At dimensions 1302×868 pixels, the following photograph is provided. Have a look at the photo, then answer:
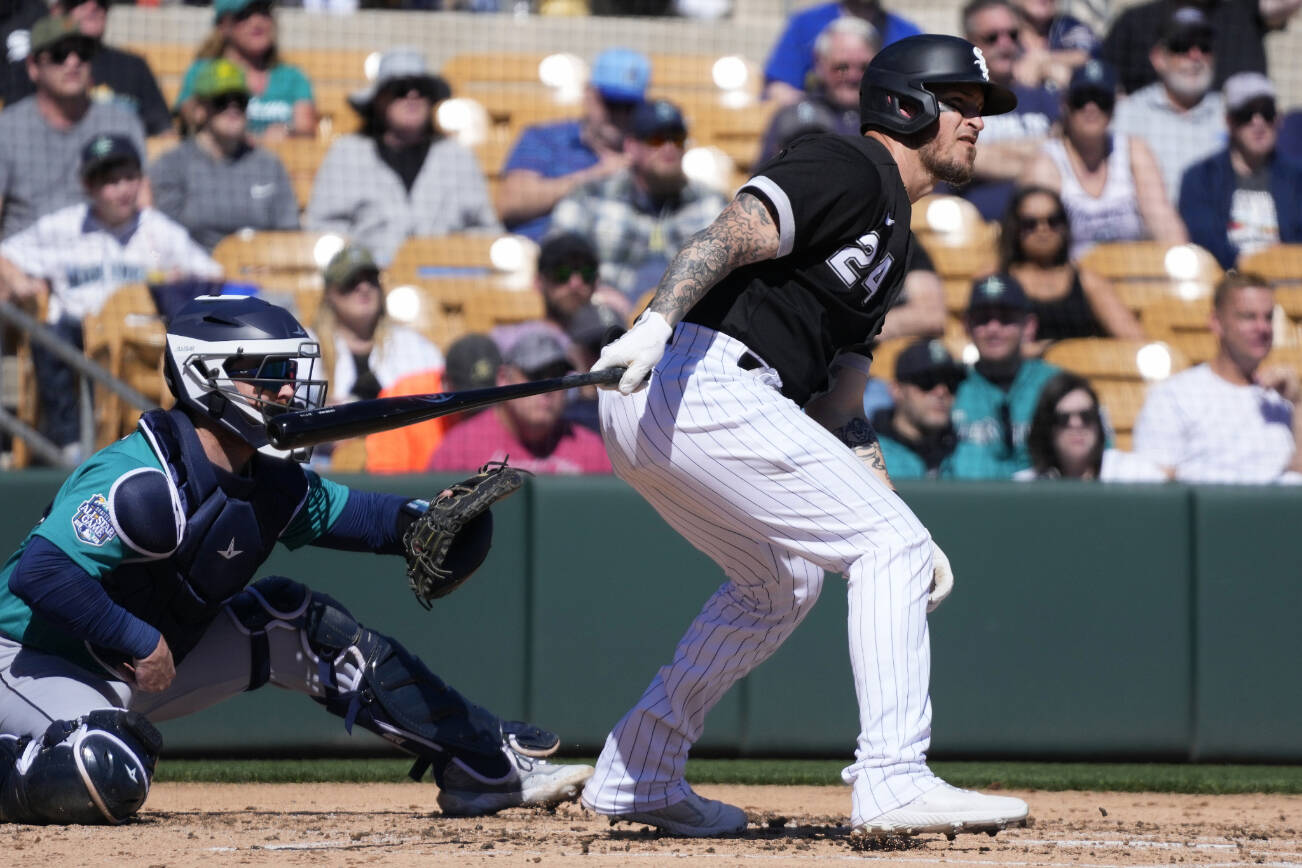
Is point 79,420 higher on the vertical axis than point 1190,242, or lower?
lower

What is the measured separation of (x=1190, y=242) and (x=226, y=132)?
174 inches

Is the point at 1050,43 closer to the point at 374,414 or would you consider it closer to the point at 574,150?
the point at 574,150

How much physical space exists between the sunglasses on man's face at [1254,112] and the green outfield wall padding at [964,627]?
3.03m

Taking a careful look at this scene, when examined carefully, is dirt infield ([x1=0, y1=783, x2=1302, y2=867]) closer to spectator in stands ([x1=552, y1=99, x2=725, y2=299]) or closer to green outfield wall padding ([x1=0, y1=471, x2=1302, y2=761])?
green outfield wall padding ([x1=0, y1=471, x2=1302, y2=761])

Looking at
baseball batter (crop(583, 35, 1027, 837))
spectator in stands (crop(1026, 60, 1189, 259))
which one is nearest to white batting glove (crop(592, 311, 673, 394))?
baseball batter (crop(583, 35, 1027, 837))

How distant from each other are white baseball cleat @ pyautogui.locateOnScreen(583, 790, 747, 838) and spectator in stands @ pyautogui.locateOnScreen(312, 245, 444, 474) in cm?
285

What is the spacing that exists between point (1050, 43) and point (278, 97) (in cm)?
388

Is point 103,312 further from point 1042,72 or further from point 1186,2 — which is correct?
point 1186,2

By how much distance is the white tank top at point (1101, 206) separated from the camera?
7.62 m

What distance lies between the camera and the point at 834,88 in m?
7.82

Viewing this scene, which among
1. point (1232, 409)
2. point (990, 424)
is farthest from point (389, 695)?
point (1232, 409)

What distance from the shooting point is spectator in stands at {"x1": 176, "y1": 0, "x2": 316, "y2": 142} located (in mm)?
7801

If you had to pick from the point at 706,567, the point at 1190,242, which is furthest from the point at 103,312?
the point at 1190,242

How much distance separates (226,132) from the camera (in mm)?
7266
